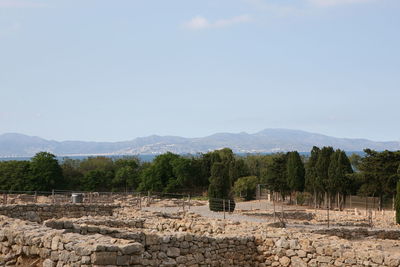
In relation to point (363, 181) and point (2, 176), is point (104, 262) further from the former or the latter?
point (2, 176)

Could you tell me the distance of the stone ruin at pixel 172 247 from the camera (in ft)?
28.5

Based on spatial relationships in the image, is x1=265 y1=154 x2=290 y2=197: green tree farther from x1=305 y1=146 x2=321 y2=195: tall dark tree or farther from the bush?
the bush

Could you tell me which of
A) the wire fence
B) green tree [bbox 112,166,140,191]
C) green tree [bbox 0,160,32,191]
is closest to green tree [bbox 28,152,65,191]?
green tree [bbox 0,160,32,191]

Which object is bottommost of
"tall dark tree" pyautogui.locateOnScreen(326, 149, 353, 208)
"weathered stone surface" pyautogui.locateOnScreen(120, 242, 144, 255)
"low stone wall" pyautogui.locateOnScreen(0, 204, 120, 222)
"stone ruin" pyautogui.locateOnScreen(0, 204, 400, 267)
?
"low stone wall" pyautogui.locateOnScreen(0, 204, 120, 222)

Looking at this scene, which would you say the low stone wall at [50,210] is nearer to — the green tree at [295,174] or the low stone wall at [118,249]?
the low stone wall at [118,249]

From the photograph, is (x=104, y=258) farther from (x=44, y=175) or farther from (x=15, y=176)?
(x=15, y=176)

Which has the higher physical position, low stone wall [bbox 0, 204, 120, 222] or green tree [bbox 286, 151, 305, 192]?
green tree [bbox 286, 151, 305, 192]

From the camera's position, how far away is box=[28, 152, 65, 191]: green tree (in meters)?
55.6

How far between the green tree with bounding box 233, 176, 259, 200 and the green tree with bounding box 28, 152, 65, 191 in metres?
22.1

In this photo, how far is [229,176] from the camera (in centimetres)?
5116

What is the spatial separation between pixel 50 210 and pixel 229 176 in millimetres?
29839

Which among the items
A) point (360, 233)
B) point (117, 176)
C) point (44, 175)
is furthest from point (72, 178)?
point (360, 233)

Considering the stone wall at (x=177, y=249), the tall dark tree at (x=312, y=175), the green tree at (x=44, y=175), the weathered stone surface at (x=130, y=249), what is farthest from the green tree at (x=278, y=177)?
the weathered stone surface at (x=130, y=249)

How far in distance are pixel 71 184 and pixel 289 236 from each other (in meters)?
53.9
